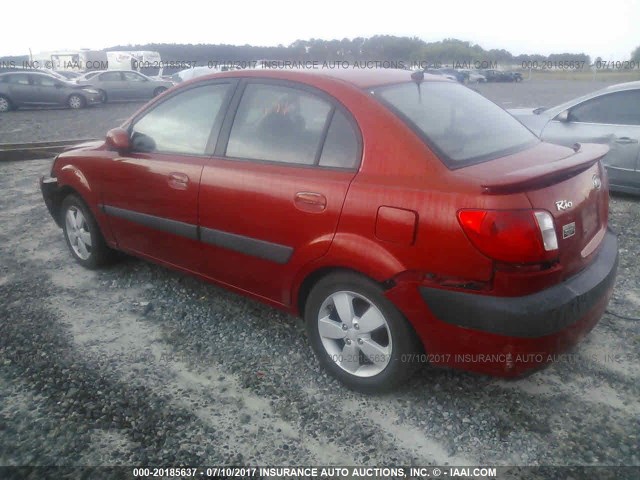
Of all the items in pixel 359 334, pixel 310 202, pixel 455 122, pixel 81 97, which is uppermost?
pixel 455 122

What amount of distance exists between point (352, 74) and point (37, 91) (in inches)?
734

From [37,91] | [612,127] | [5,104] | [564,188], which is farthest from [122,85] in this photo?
[564,188]

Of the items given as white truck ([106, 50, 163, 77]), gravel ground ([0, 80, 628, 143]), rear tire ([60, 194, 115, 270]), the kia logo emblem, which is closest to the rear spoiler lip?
the kia logo emblem

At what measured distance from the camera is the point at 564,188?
7.82 feet

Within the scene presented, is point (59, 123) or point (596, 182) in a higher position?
point (596, 182)

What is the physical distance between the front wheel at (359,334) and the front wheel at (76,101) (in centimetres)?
1912

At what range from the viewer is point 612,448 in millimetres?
2355

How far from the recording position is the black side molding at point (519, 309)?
7.33 ft

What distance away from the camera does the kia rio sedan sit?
225 cm

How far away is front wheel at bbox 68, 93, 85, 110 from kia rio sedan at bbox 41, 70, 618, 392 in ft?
57.5

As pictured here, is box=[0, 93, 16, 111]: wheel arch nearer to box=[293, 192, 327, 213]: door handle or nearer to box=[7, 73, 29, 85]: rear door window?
box=[7, 73, 29, 85]: rear door window

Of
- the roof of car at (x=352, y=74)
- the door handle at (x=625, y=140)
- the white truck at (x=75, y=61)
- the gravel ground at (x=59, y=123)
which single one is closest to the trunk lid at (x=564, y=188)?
the roof of car at (x=352, y=74)

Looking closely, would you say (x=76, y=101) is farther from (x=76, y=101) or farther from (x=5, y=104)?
(x=5, y=104)

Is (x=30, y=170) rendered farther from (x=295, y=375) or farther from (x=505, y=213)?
(x=505, y=213)
